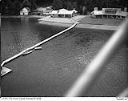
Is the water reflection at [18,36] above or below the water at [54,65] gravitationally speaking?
above

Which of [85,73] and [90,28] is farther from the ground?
[85,73]

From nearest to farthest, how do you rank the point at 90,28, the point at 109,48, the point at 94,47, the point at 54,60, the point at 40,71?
the point at 109,48 < the point at 40,71 < the point at 54,60 < the point at 94,47 < the point at 90,28

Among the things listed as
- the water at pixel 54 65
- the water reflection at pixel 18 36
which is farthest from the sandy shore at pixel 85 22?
the water reflection at pixel 18 36

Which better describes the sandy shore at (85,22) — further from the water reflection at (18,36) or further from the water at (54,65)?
the water reflection at (18,36)

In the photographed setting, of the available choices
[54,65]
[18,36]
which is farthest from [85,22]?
[54,65]

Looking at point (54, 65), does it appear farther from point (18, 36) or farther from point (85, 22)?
point (85, 22)

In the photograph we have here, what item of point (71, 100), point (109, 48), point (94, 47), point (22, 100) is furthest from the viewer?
point (94, 47)

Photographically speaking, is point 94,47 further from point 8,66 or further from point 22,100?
point 22,100

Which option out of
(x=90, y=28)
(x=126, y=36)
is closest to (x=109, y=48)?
(x=126, y=36)

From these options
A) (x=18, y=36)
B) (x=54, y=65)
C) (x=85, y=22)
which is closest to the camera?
(x=54, y=65)
